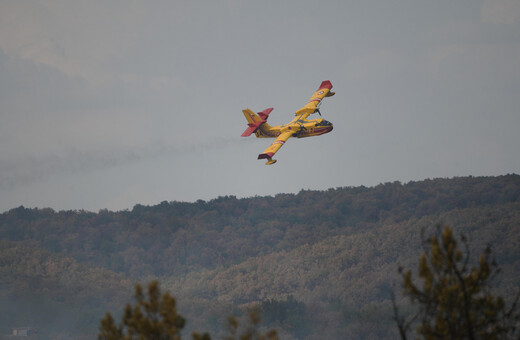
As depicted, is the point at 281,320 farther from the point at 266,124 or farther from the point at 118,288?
the point at 266,124

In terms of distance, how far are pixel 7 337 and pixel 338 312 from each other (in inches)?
2607

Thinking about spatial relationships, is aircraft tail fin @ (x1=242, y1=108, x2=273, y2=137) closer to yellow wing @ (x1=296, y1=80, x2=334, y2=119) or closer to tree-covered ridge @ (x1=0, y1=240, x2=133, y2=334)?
yellow wing @ (x1=296, y1=80, x2=334, y2=119)

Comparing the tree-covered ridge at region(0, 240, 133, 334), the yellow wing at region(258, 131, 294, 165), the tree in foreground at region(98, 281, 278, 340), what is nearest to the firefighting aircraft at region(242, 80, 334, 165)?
the yellow wing at region(258, 131, 294, 165)

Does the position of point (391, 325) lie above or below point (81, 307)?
below

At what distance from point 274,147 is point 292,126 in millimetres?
5513

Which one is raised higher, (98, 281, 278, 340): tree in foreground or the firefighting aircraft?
the firefighting aircraft

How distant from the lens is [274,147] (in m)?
71.4

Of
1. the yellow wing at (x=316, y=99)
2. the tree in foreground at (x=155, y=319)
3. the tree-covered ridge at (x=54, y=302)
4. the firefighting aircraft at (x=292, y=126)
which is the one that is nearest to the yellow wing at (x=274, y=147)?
the firefighting aircraft at (x=292, y=126)

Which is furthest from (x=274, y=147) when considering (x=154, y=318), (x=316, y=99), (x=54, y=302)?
(x=54, y=302)

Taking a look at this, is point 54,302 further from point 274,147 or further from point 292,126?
point 274,147

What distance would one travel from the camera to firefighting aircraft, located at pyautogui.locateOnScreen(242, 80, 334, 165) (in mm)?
73688

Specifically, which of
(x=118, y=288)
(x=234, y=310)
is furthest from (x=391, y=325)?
(x=118, y=288)

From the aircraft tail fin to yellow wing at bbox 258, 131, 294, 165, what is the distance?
14.2 feet

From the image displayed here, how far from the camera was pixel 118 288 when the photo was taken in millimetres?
198250
